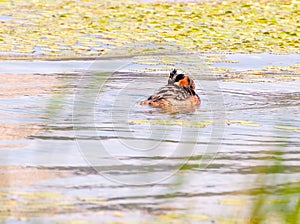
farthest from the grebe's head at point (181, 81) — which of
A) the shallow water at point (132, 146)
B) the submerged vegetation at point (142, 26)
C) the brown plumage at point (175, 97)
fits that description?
the submerged vegetation at point (142, 26)

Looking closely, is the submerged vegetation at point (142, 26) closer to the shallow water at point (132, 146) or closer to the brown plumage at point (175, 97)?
the shallow water at point (132, 146)

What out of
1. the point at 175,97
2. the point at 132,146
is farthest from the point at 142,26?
the point at 132,146

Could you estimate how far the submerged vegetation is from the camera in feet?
64.3

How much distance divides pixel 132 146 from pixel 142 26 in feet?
38.3

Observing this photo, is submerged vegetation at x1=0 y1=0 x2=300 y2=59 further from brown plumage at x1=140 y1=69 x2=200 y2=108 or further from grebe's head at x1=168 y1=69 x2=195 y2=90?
brown plumage at x1=140 y1=69 x2=200 y2=108

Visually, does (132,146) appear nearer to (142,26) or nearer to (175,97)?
(175,97)

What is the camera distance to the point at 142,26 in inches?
870

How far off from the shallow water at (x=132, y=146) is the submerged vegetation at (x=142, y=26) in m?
2.66

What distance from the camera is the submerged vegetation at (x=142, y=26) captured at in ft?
64.3

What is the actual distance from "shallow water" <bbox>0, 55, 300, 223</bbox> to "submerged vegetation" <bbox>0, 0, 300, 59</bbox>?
105 inches

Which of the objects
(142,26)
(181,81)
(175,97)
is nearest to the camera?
(175,97)

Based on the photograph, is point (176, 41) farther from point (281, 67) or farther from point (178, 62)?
point (281, 67)

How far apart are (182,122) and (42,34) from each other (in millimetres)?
8971

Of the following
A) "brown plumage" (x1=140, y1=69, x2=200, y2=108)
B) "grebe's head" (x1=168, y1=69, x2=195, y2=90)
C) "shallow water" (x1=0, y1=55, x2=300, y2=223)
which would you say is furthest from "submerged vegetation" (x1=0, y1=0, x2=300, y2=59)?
"brown plumage" (x1=140, y1=69, x2=200, y2=108)
